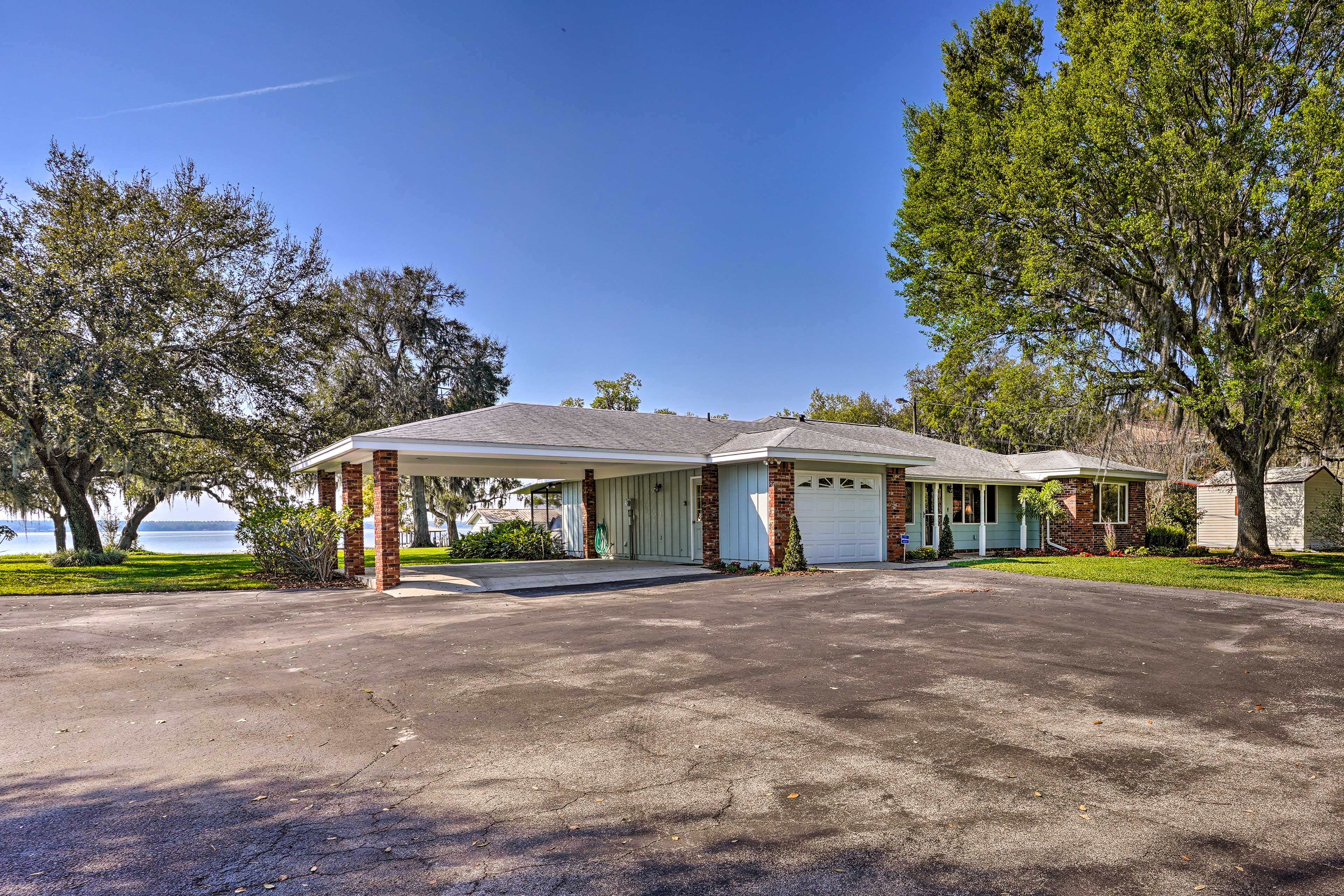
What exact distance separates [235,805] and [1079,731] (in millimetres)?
5088

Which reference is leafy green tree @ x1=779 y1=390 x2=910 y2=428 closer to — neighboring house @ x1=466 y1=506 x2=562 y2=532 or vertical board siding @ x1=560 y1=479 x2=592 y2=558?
neighboring house @ x1=466 y1=506 x2=562 y2=532

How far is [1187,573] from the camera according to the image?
15500 mm

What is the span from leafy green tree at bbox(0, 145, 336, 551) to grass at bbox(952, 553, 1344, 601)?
1906 centimetres

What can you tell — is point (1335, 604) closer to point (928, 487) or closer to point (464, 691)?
point (928, 487)

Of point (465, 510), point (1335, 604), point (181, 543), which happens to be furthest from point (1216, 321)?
point (181, 543)

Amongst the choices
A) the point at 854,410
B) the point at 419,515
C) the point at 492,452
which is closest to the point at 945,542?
the point at 492,452

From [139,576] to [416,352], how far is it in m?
18.5

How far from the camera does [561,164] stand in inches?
706

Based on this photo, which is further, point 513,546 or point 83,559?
point 513,546

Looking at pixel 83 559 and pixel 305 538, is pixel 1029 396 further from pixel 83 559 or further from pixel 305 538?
pixel 83 559

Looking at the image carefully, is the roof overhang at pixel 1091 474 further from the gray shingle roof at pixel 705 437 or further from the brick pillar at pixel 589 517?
the brick pillar at pixel 589 517

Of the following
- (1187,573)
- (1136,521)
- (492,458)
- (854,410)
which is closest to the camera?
(1187,573)

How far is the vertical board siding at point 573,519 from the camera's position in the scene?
24.2 meters

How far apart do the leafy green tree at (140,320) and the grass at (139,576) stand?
2355mm
